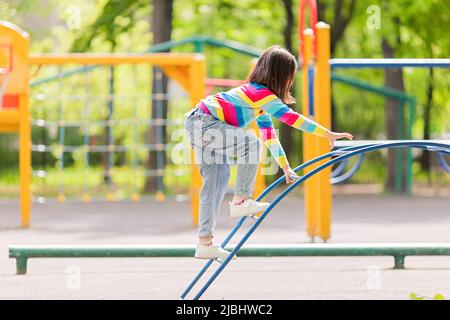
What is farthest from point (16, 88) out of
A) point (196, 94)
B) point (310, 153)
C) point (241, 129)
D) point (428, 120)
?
point (428, 120)

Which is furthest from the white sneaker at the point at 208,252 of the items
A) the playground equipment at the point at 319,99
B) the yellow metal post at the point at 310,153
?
the yellow metal post at the point at 310,153

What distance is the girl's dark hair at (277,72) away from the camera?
6133mm

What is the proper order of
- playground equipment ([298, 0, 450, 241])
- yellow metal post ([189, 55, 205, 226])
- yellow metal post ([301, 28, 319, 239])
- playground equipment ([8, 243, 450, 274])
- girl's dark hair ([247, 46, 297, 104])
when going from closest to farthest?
girl's dark hair ([247, 46, 297, 104]), playground equipment ([8, 243, 450, 274]), playground equipment ([298, 0, 450, 241]), yellow metal post ([301, 28, 319, 239]), yellow metal post ([189, 55, 205, 226])

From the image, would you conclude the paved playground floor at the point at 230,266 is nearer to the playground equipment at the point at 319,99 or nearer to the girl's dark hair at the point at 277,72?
the playground equipment at the point at 319,99

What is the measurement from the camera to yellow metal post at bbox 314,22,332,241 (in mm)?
10078

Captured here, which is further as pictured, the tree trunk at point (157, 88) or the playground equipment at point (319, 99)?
the tree trunk at point (157, 88)

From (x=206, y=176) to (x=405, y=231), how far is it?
19.9ft

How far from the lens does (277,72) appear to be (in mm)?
6141

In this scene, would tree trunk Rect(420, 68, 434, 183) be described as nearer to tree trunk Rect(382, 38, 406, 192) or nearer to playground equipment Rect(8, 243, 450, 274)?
tree trunk Rect(382, 38, 406, 192)

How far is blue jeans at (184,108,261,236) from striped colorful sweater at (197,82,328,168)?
0.18ft

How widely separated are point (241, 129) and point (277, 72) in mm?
368

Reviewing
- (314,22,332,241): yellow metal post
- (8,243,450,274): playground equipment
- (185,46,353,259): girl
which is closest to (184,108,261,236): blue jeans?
(185,46,353,259): girl

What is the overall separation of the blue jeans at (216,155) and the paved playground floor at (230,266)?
72 centimetres
